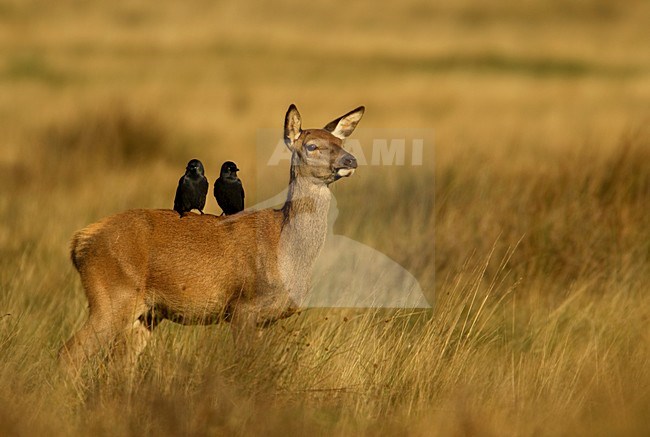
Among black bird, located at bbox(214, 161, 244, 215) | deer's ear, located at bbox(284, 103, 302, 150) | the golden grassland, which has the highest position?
deer's ear, located at bbox(284, 103, 302, 150)

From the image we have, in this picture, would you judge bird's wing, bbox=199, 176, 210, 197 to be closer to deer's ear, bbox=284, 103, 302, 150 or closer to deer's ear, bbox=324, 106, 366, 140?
deer's ear, bbox=284, 103, 302, 150

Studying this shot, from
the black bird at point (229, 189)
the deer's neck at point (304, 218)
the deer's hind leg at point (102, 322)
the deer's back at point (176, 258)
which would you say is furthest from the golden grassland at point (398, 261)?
the black bird at point (229, 189)

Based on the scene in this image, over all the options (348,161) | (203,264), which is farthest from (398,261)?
(348,161)

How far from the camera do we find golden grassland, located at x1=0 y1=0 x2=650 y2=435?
6090 mm

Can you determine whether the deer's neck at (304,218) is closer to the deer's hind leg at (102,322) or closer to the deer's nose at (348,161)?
the deer's nose at (348,161)

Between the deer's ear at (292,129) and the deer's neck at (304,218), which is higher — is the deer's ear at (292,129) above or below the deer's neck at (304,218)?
above

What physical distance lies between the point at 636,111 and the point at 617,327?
16.0 meters

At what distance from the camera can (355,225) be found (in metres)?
10.9

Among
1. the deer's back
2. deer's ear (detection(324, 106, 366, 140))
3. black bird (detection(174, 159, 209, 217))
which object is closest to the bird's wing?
black bird (detection(174, 159, 209, 217))

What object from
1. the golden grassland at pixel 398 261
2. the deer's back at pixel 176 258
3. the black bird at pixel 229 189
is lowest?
the golden grassland at pixel 398 261

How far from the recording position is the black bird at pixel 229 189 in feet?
19.8

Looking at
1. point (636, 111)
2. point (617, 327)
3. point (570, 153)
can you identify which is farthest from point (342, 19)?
point (617, 327)

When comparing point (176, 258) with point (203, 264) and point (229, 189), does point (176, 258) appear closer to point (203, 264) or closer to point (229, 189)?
point (203, 264)

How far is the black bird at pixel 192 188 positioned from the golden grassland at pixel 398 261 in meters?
0.76
